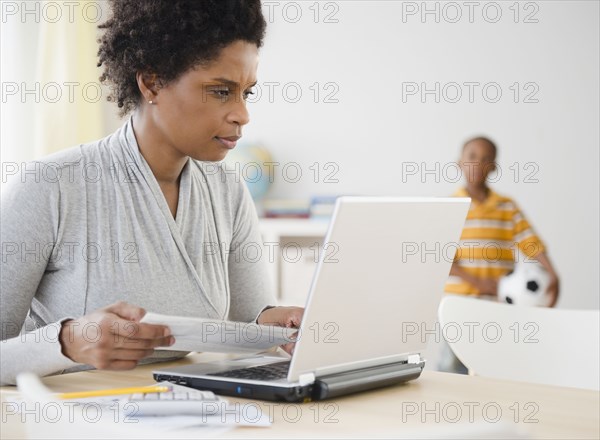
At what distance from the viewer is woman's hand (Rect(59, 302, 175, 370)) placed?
1140 millimetres

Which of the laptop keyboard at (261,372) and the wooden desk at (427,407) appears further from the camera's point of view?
the laptop keyboard at (261,372)

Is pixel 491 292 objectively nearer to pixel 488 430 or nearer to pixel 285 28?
pixel 285 28

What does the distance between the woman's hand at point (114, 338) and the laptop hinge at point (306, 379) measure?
191 mm

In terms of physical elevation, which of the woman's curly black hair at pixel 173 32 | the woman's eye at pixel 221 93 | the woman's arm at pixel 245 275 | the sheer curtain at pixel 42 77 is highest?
the sheer curtain at pixel 42 77

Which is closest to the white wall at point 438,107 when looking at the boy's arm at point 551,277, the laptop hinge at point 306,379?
the boy's arm at point 551,277

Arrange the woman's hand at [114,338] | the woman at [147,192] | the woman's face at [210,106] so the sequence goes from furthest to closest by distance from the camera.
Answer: the woman's face at [210,106] < the woman at [147,192] < the woman's hand at [114,338]

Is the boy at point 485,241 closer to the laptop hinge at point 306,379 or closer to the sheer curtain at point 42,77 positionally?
the sheer curtain at point 42,77

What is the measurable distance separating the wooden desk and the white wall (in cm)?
264

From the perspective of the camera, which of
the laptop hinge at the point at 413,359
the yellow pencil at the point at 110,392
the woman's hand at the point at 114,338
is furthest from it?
the laptop hinge at the point at 413,359

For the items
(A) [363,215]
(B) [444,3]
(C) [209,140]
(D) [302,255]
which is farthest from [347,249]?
(B) [444,3]

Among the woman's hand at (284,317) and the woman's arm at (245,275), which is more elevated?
the woman's arm at (245,275)

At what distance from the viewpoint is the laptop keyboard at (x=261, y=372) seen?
3.78ft

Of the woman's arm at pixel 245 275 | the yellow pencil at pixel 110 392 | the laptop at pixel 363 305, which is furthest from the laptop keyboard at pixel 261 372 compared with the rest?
the woman's arm at pixel 245 275

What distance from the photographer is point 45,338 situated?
1.22m
